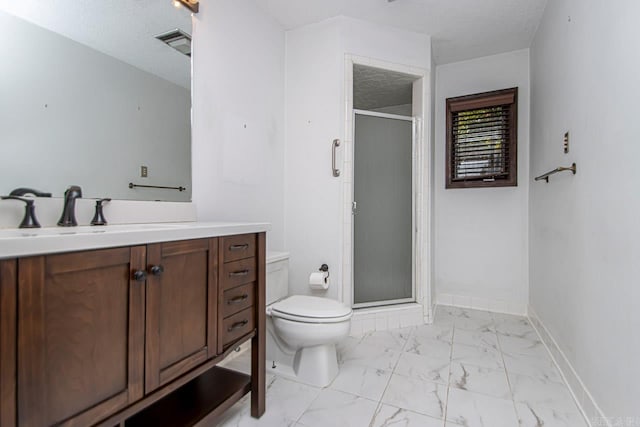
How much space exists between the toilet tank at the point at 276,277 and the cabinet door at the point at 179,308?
68 cm

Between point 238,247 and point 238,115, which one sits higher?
point 238,115

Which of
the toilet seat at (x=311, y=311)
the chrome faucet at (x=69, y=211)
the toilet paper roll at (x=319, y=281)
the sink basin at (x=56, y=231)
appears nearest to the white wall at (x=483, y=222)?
the toilet paper roll at (x=319, y=281)

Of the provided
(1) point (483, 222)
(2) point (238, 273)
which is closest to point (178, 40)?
(2) point (238, 273)

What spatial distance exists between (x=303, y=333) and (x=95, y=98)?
1.43 metres

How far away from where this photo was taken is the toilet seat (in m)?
1.64

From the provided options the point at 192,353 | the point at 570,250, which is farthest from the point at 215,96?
the point at 570,250

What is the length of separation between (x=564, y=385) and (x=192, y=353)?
1.88 m

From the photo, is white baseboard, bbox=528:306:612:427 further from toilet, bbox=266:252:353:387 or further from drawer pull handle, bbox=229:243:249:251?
drawer pull handle, bbox=229:243:249:251

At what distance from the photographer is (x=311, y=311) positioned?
1.66 meters

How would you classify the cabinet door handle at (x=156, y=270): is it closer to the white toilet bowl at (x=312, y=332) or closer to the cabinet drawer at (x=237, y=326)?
the cabinet drawer at (x=237, y=326)

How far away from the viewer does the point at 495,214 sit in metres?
2.91

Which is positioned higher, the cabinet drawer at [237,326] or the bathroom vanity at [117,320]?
the bathroom vanity at [117,320]

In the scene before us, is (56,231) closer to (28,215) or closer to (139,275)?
(28,215)

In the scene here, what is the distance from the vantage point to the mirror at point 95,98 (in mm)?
1067
